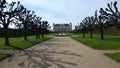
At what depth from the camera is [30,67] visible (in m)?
13.3

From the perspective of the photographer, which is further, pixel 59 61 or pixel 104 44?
pixel 104 44

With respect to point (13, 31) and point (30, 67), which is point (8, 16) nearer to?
point (30, 67)

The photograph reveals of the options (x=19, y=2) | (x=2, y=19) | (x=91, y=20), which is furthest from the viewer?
(x=91, y=20)

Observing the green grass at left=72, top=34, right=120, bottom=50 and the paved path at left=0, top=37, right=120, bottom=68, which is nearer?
the paved path at left=0, top=37, right=120, bottom=68

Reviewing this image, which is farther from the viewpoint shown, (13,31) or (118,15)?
(13,31)

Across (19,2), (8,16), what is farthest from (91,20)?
(8,16)

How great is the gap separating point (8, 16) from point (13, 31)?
47892mm

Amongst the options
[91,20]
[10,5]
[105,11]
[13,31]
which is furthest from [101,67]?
[13,31]

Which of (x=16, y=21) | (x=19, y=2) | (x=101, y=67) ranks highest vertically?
(x=19, y=2)

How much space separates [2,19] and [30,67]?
20.0 metres

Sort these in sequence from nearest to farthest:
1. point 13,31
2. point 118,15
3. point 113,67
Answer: point 113,67 → point 118,15 → point 13,31

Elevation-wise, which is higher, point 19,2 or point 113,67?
point 19,2

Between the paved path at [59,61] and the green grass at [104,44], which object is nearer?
the paved path at [59,61]

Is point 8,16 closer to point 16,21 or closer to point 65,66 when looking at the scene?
point 16,21
